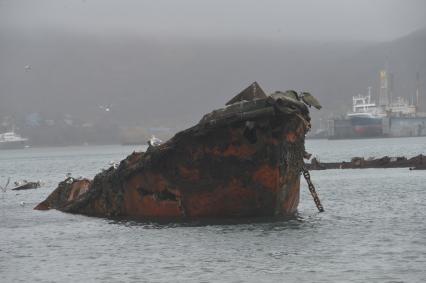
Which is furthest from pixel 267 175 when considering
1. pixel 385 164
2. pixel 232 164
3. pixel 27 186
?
pixel 385 164

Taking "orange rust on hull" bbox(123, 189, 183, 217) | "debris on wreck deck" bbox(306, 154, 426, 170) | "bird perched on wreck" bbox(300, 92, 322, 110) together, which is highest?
"bird perched on wreck" bbox(300, 92, 322, 110)

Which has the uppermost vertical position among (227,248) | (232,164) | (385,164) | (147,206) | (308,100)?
(308,100)

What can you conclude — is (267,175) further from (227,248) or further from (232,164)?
(227,248)

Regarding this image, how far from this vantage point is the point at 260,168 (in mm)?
30234

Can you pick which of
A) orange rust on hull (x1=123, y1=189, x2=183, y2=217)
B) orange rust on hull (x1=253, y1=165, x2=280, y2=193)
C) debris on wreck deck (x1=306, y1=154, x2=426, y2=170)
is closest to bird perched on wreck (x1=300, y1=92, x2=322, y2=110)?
orange rust on hull (x1=253, y1=165, x2=280, y2=193)

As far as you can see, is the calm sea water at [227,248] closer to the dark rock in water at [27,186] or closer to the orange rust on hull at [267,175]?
the orange rust on hull at [267,175]

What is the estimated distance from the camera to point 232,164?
30.4 metres

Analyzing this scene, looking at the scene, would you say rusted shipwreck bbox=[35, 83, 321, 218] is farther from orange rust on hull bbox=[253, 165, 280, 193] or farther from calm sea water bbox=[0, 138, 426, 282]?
calm sea water bbox=[0, 138, 426, 282]

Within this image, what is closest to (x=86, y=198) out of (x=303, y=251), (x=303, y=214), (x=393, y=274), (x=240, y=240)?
(x=303, y=214)

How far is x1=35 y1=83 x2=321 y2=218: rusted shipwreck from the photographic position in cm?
3009

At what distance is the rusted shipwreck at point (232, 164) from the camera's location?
30.1 meters

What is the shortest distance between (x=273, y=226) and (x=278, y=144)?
2909 mm

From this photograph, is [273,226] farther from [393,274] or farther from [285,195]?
[393,274]

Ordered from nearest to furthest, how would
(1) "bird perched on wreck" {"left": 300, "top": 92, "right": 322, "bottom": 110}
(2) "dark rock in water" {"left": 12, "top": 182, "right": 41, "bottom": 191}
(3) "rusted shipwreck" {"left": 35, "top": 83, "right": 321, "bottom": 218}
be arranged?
1. (3) "rusted shipwreck" {"left": 35, "top": 83, "right": 321, "bottom": 218}
2. (1) "bird perched on wreck" {"left": 300, "top": 92, "right": 322, "bottom": 110}
3. (2) "dark rock in water" {"left": 12, "top": 182, "right": 41, "bottom": 191}
